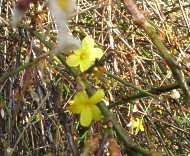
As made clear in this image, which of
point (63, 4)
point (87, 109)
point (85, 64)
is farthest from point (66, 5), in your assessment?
point (85, 64)

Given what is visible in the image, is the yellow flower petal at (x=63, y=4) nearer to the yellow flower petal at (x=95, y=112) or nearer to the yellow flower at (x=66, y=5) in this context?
the yellow flower at (x=66, y=5)

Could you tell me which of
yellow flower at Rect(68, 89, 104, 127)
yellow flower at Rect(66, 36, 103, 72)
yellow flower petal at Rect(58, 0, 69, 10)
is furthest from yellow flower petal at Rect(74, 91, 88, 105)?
yellow flower petal at Rect(58, 0, 69, 10)

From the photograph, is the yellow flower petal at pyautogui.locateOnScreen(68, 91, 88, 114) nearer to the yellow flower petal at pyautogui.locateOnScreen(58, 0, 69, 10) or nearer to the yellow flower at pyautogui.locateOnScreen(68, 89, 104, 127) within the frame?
the yellow flower at pyautogui.locateOnScreen(68, 89, 104, 127)

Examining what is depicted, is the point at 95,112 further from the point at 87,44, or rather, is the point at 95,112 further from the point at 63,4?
the point at 63,4

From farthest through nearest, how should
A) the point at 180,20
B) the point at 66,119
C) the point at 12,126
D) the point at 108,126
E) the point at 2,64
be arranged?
the point at 180,20 → the point at 2,64 → the point at 66,119 → the point at 12,126 → the point at 108,126

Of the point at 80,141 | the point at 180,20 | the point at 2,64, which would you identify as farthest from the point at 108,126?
the point at 180,20

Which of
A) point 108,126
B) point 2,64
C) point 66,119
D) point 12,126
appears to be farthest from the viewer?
point 2,64

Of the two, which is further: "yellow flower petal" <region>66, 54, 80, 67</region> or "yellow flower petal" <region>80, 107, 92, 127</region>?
"yellow flower petal" <region>66, 54, 80, 67</region>

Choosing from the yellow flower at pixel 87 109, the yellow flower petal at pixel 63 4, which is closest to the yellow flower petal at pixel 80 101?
the yellow flower at pixel 87 109

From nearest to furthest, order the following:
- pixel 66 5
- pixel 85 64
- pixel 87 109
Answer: pixel 66 5 < pixel 87 109 < pixel 85 64

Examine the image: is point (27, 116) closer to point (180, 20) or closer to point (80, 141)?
point (80, 141)

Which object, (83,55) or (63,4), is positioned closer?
(63,4)
